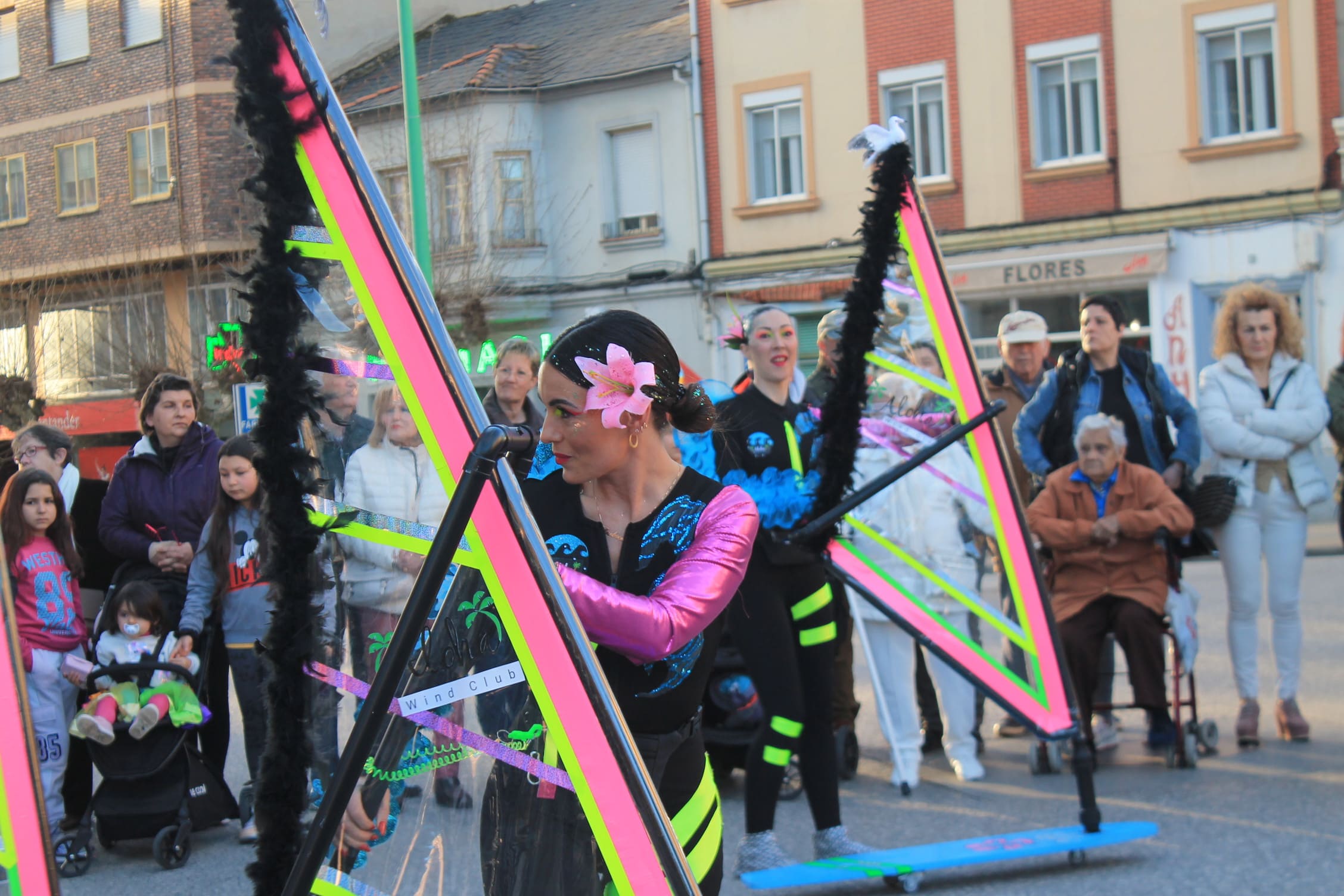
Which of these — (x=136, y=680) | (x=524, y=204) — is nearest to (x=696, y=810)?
(x=136, y=680)

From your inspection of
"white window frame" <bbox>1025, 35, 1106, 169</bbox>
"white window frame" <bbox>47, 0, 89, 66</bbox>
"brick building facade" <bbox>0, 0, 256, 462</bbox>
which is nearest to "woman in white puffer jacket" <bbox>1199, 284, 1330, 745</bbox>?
"white window frame" <bbox>1025, 35, 1106, 169</bbox>

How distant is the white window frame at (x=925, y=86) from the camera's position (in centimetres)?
2364

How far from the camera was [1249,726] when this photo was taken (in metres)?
7.14

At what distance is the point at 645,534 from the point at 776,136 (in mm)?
23488

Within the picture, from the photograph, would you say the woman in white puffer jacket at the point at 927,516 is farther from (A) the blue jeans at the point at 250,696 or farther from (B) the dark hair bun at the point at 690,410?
(A) the blue jeans at the point at 250,696

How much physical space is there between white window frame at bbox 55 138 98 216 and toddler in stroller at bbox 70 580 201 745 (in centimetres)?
2628

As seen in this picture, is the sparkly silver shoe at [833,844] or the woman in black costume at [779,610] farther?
the sparkly silver shoe at [833,844]

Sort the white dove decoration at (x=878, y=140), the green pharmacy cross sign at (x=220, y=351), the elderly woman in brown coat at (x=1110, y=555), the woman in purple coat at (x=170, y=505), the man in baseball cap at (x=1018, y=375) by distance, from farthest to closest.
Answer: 1. the green pharmacy cross sign at (x=220, y=351)
2. the man in baseball cap at (x=1018, y=375)
3. the elderly woman in brown coat at (x=1110, y=555)
4. the woman in purple coat at (x=170, y=505)
5. the white dove decoration at (x=878, y=140)

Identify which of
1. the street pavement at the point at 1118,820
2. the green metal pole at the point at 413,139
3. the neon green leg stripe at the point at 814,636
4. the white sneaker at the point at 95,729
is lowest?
the street pavement at the point at 1118,820

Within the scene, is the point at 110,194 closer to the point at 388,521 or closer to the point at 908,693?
the point at 908,693

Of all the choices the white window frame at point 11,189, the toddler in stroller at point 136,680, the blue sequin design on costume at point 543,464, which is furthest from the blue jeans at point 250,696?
the white window frame at point 11,189

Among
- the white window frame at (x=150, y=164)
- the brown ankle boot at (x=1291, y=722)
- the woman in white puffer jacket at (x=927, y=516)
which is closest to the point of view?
the woman in white puffer jacket at (x=927, y=516)

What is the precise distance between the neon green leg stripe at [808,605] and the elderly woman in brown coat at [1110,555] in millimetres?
2277

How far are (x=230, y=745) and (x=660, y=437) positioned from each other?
6395 mm
